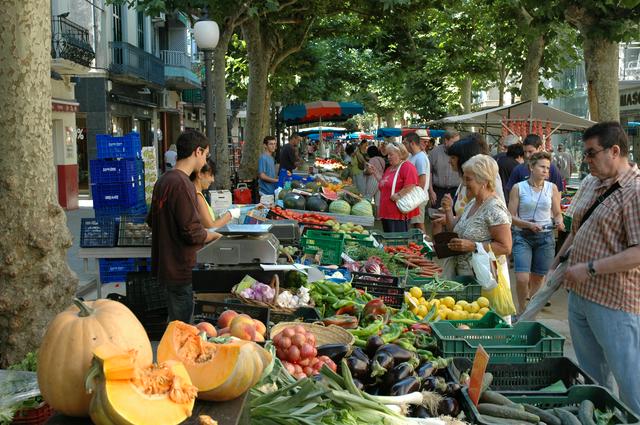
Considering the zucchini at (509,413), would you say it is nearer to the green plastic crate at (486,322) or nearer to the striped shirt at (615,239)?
the striped shirt at (615,239)

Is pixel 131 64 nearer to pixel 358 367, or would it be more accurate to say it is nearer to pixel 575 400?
pixel 358 367

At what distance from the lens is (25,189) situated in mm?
4648

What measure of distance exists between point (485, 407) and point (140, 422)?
6.96ft

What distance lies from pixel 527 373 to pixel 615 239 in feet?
3.07

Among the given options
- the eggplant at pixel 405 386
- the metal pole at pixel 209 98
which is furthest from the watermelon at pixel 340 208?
the eggplant at pixel 405 386

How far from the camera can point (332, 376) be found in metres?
3.62

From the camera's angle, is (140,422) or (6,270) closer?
(140,422)

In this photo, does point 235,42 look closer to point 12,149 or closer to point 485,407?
point 12,149

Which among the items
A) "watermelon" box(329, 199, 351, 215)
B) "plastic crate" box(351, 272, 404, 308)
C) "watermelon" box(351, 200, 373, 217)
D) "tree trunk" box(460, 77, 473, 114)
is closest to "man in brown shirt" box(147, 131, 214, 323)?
"plastic crate" box(351, 272, 404, 308)

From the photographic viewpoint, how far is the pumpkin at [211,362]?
7.54ft

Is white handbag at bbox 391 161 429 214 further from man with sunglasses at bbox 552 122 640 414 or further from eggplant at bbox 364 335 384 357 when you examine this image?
eggplant at bbox 364 335 384 357

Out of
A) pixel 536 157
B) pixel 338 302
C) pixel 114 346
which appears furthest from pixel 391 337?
pixel 536 157

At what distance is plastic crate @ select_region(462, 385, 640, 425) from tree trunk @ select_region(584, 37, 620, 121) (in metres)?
9.23

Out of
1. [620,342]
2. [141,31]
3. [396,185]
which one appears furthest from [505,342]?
[141,31]
